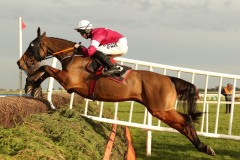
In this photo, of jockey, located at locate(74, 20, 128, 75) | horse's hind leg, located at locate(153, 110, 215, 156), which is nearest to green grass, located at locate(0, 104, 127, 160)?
jockey, located at locate(74, 20, 128, 75)

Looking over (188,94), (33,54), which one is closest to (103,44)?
(33,54)

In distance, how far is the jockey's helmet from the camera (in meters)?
6.48

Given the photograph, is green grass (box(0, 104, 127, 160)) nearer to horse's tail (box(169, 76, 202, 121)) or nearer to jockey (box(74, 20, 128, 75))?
jockey (box(74, 20, 128, 75))

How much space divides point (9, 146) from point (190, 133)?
4336mm

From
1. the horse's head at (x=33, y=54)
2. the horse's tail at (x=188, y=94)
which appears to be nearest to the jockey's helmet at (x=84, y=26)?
the horse's head at (x=33, y=54)

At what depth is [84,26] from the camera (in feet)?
21.2

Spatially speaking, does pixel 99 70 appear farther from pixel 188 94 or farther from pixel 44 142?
pixel 44 142

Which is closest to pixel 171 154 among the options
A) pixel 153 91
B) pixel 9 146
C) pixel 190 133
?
pixel 190 133

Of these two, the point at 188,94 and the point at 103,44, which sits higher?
the point at 103,44

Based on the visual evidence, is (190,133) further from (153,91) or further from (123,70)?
(123,70)

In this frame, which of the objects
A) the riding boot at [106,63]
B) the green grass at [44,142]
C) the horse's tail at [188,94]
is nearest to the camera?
the green grass at [44,142]

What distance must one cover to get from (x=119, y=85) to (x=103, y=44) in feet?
2.55

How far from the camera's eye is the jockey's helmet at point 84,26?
6.48m

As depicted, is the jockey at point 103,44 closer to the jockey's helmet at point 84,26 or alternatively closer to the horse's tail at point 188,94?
the jockey's helmet at point 84,26
